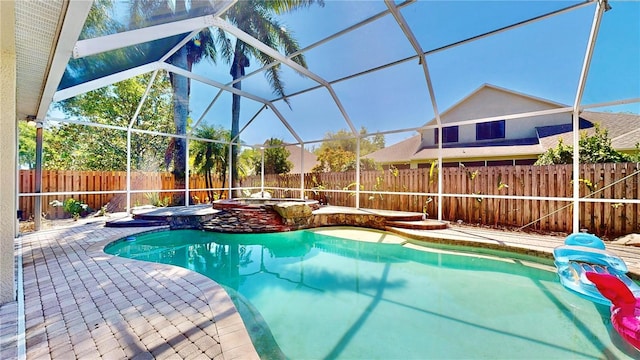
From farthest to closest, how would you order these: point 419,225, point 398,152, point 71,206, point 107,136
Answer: point 398,152 < point 107,136 < point 71,206 < point 419,225

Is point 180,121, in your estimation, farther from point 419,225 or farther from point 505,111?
point 505,111

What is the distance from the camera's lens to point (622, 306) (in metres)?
2.97

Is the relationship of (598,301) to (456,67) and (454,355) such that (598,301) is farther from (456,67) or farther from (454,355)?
(456,67)

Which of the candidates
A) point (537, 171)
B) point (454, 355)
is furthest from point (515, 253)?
point (454, 355)

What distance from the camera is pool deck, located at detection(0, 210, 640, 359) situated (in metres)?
2.16

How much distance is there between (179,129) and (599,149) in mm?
15175

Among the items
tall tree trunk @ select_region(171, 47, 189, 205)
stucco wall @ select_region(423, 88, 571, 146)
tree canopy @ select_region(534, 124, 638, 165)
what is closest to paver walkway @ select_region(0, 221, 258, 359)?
tall tree trunk @ select_region(171, 47, 189, 205)

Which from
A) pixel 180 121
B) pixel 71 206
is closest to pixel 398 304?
pixel 71 206

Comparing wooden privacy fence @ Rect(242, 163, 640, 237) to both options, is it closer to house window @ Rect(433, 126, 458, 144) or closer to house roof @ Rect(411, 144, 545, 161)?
house roof @ Rect(411, 144, 545, 161)

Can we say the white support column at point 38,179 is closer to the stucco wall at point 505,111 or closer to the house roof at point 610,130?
the stucco wall at point 505,111

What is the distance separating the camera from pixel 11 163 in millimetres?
2951

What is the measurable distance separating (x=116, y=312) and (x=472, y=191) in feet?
28.3

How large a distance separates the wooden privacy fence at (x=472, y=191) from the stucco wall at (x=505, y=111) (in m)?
5.19

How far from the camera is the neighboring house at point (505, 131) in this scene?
10211mm
